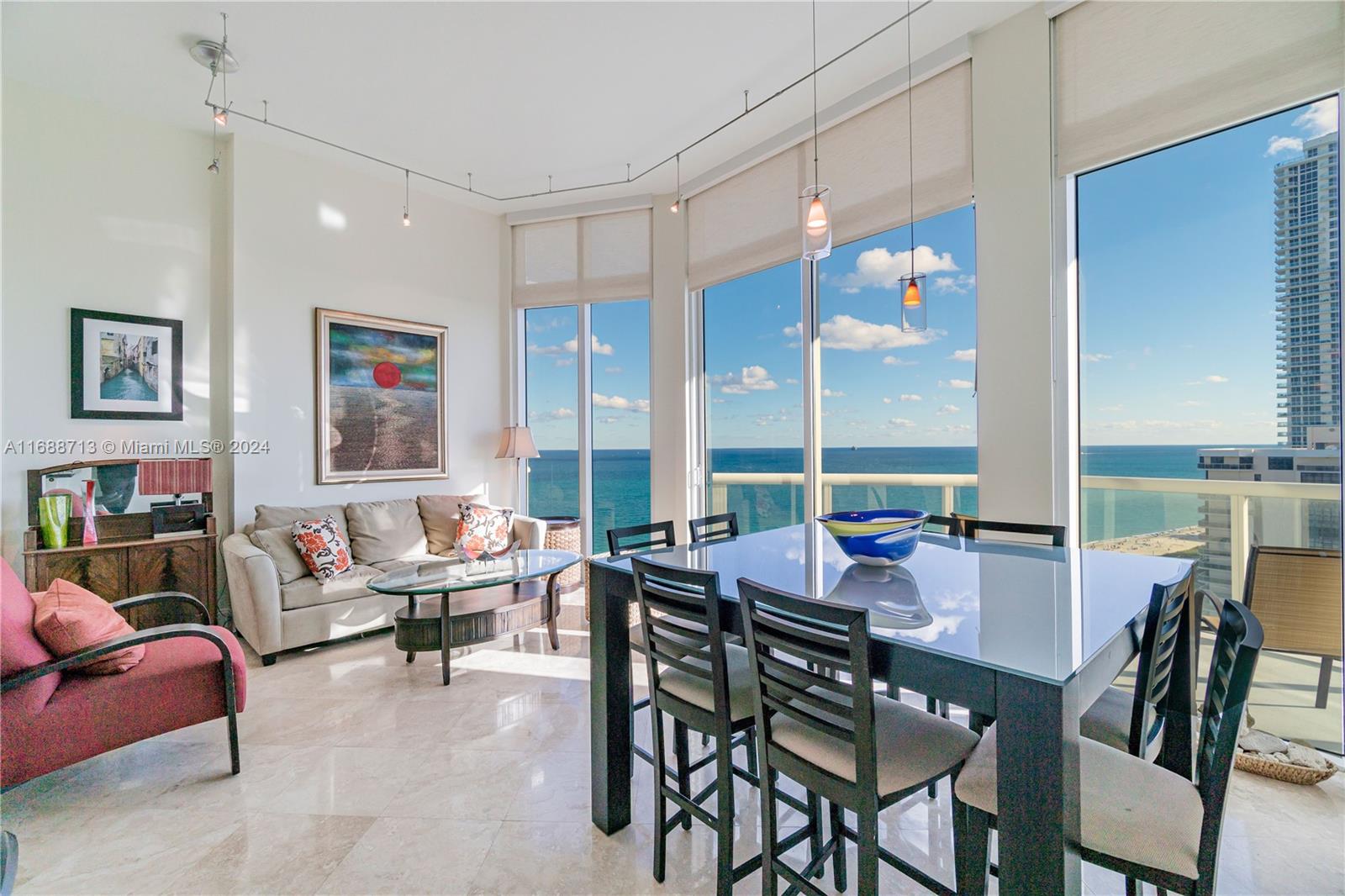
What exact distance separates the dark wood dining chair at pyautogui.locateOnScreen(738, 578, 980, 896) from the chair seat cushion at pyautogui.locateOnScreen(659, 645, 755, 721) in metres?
0.12

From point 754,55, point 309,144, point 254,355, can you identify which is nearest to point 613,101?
point 754,55

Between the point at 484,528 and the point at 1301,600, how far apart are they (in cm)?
444

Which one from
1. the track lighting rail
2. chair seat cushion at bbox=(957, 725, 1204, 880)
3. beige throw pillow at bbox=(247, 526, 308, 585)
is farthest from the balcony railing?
beige throw pillow at bbox=(247, 526, 308, 585)

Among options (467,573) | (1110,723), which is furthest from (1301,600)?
(467,573)

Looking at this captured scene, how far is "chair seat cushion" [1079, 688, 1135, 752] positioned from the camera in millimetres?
1535

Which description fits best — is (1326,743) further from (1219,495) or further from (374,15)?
→ (374,15)

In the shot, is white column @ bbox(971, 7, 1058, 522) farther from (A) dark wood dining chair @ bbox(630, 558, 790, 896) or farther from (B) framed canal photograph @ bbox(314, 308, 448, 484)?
(B) framed canal photograph @ bbox(314, 308, 448, 484)

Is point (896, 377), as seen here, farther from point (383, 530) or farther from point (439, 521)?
point (383, 530)

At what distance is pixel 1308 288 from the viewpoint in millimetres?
2195

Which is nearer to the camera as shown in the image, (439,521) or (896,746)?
(896,746)

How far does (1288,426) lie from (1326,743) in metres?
1.22

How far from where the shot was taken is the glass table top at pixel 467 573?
311 centimetres

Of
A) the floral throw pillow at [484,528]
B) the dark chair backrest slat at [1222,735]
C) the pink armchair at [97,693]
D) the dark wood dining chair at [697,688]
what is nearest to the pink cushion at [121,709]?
the pink armchair at [97,693]

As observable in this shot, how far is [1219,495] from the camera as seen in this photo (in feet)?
7.97
